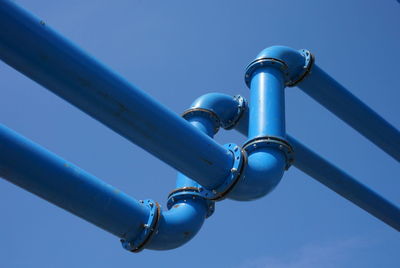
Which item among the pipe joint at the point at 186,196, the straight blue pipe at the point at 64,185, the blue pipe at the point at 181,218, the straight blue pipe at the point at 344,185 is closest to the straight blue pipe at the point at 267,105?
the blue pipe at the point at 181,218

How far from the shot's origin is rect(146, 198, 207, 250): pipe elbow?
467 centimetres

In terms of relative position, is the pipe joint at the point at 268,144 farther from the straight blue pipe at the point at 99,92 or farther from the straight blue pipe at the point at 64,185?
the straight blue pipe at the point at 64,185

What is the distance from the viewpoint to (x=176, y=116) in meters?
4.11

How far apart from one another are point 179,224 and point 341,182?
9.74 ft

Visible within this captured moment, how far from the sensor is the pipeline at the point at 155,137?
3.63m

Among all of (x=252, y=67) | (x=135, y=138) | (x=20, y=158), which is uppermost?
(x=252, y=67)

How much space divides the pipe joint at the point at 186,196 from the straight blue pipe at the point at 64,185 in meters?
0.85

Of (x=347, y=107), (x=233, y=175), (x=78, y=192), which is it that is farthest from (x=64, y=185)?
(x=347, y=107)

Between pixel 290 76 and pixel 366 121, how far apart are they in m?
1.22

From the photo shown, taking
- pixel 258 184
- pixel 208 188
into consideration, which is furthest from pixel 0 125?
pixel 258 184

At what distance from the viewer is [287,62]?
5992 mm

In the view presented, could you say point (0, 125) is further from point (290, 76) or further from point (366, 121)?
point (366, 121)

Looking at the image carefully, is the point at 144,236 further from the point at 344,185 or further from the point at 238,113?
the point at 344,185

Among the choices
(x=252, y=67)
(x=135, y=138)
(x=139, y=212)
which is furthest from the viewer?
(x=252, y=67)
